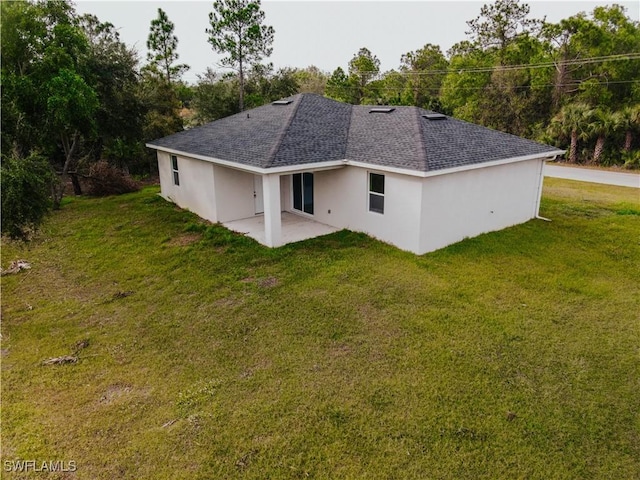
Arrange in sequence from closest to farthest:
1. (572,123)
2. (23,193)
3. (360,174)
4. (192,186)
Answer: (23,193)
(360,174)
(192,186)
(572,123)

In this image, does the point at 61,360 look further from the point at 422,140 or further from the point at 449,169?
the point at 422,140

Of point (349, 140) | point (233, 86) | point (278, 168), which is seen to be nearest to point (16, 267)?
point (278, 168)

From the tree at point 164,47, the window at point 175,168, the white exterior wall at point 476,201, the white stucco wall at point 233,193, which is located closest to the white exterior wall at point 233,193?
the white stucco wall at point 233,193

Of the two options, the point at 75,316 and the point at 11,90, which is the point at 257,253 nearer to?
the point at 75,316

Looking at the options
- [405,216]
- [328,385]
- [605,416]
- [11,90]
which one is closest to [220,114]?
[11,90]

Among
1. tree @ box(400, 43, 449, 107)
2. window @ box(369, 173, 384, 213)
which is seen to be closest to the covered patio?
window @ box(369, 173, 384, 213)

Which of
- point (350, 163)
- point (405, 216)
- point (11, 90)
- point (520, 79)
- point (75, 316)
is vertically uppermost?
point (520, 79)
